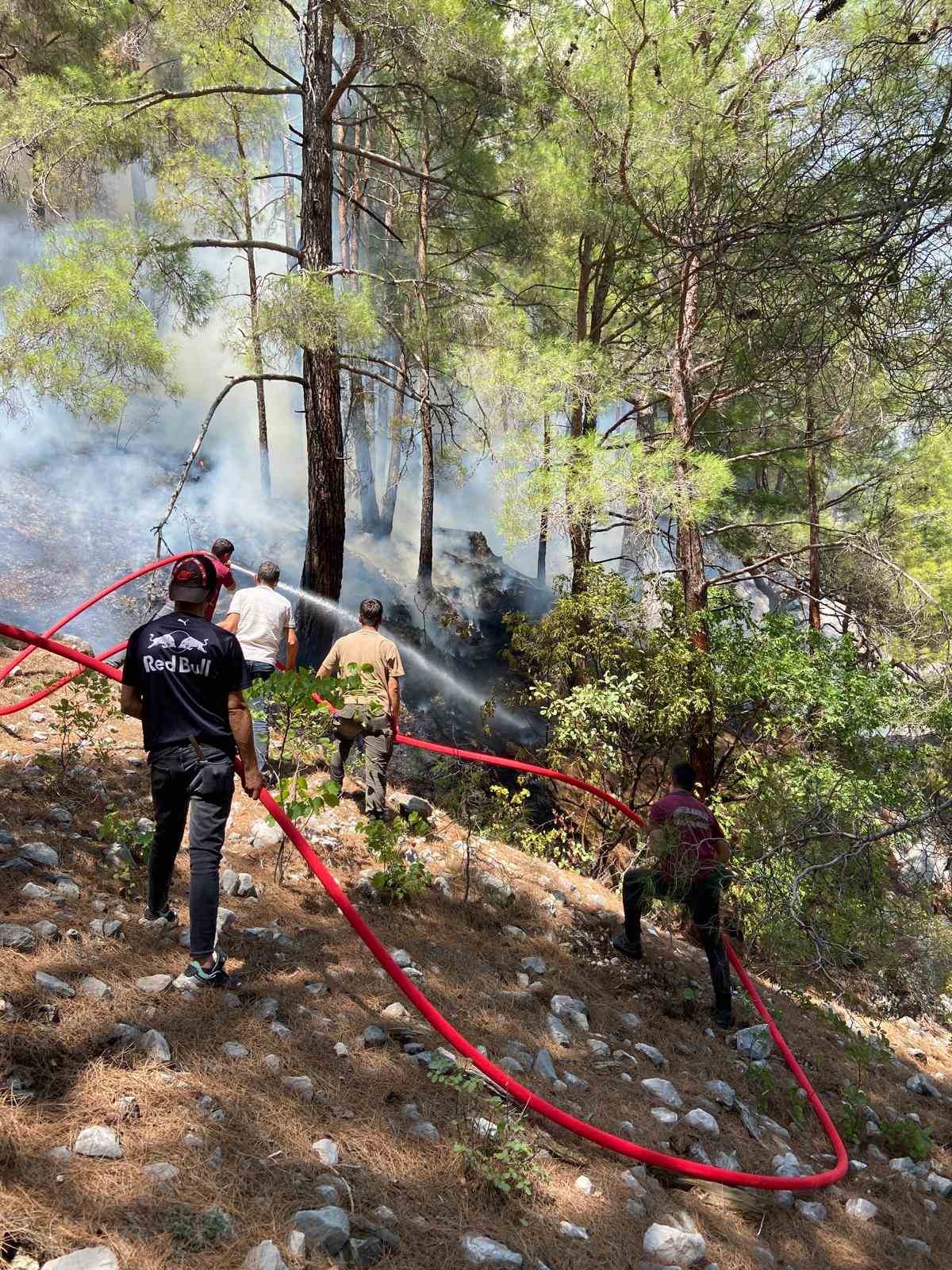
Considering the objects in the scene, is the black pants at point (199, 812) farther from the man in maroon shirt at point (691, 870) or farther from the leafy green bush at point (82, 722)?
the man in maroon shirt at point (691, 870)

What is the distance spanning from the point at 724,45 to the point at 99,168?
594 cm

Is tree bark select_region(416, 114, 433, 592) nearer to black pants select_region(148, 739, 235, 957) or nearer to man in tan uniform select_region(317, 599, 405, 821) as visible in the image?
man in tan uniform select_region(317, 599, 405, 821)

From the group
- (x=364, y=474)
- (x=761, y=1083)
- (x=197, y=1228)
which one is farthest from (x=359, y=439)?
(x=197, y=1228)

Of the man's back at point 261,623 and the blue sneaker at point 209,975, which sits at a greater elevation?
the man's back at point 261,623

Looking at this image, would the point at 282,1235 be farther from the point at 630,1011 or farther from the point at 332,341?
the point at 332,341

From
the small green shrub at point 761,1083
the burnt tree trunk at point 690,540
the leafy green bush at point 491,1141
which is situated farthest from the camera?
the burnt tree trunk at point 690,540

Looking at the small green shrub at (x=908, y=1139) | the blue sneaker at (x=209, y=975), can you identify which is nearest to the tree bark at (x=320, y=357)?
the blue sneaker at (x=209, y=975)

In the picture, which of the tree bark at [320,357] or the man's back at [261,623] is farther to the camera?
the tree bark at [320,357]

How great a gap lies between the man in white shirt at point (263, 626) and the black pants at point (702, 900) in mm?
2540

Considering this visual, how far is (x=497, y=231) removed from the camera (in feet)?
35.1

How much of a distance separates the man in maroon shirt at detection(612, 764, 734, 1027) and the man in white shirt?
260 centimetres

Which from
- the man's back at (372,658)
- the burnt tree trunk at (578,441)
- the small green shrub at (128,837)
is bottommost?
the small green shrub at (128,837)

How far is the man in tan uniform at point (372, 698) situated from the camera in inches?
201

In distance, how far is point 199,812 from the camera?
9.66 feet
